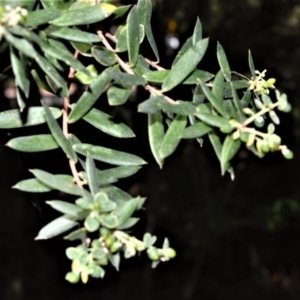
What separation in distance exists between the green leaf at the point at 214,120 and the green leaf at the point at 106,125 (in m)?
0.12

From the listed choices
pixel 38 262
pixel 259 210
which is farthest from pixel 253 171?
pixel 38 262

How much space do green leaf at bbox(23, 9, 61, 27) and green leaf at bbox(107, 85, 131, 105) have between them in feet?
0.34

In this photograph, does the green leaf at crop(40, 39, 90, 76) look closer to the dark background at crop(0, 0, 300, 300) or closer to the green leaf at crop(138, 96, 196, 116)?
the green leaf at crop(138, 96, 196, 116)

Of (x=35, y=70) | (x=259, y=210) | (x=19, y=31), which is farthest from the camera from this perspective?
(x=259, y=210)

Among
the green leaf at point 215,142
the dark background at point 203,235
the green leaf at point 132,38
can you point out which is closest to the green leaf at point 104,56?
the green leaf at point 132,38

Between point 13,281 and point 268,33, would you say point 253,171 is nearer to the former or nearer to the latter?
point 268,33

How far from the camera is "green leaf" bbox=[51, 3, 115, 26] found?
1.62ft

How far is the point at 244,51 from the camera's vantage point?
2402 millimetres

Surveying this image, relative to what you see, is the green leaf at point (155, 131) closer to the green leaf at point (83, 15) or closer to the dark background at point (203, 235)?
the green leaf at point (83, 15)

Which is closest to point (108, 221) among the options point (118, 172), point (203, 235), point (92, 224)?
point (92, 224)

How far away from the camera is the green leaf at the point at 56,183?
0.47 meters

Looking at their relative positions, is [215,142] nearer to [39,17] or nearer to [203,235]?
[39,17]

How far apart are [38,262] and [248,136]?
2.75 metres

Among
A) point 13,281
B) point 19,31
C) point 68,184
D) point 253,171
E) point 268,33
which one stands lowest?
point 13,281
